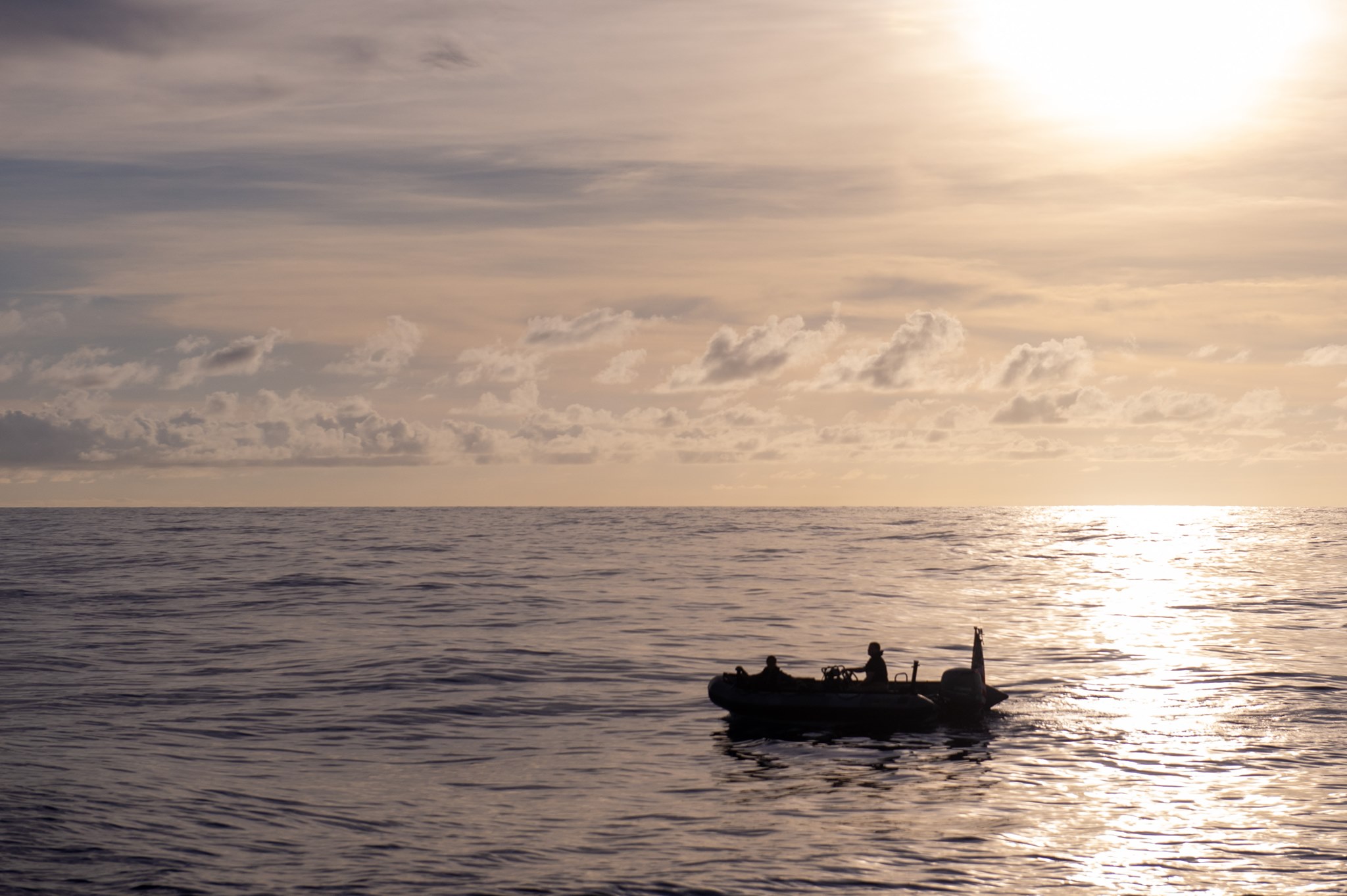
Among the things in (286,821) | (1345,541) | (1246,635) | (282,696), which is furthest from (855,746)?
(1345,541)

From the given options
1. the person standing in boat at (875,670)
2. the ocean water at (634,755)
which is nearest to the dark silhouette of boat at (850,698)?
the person standing in boat at (875,670)

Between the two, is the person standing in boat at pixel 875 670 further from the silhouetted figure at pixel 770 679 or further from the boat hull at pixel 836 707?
the silhouetted figure at pixel 770 679

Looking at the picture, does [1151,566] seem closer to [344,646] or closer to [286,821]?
[344,646]

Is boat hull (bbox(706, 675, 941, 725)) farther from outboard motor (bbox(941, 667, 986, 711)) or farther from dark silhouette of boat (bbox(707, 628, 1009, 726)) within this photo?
outboard motor (bbox(941, 667, 986, 711))

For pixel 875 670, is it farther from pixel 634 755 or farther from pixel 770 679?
pixel 634 755

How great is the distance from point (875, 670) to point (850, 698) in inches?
58.9

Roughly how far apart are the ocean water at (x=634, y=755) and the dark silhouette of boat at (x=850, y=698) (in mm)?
675

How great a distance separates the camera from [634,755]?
32.2 metres

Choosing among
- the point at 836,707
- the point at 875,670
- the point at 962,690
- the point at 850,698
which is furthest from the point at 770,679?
the point at 962,690

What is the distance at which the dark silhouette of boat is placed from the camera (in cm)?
3531

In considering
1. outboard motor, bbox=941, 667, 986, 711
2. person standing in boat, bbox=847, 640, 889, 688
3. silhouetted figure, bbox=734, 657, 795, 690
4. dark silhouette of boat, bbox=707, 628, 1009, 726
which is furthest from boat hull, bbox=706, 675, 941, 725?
outboard motor, bbox=941, 667, 986, 711

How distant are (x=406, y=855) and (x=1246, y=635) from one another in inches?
2036

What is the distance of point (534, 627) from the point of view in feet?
203

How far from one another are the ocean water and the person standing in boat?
168cm
